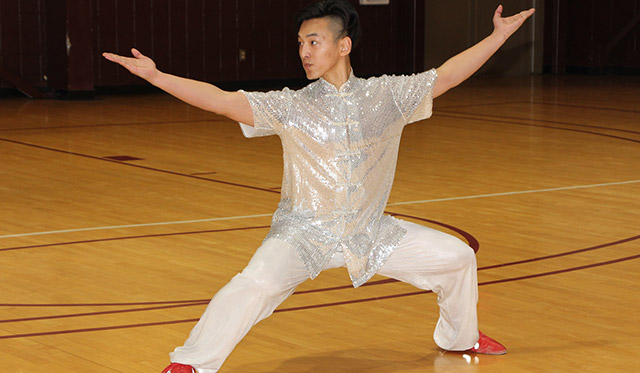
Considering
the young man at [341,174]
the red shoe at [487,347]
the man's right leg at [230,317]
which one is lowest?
the red shoe at [487,347]

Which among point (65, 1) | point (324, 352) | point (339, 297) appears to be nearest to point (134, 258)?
point (339, 297)

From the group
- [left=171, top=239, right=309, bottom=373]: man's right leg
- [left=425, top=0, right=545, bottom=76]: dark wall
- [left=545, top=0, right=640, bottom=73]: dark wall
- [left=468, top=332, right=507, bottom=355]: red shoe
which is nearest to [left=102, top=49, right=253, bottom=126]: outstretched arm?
[left=171, top=239, right=309, bottom=373]: man's right leg

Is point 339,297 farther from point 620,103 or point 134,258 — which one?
point 620,103

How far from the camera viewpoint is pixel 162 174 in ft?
24.1

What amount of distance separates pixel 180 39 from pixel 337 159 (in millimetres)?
11224

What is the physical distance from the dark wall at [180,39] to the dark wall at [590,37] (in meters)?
2.64

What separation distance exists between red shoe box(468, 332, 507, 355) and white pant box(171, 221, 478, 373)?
0.03 m

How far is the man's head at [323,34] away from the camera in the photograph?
3117 millimetres

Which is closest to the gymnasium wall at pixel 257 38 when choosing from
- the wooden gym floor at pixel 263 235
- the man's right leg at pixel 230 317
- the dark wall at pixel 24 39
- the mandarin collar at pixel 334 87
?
the dark wall at pixel 24 39

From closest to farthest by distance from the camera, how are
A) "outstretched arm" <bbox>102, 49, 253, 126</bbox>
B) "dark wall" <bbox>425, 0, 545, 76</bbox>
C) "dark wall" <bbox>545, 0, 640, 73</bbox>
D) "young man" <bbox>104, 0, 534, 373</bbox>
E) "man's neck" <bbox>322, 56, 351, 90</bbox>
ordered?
"outstretched arm" <bbox>102, 49, 253, 126</bbox>, "young man" <bbox>104, 0, 534, 373</bbox>, "man's neck" <bbox>322, 56, 351, 90</bbox>, "dark wall" <bbox>425, 0, 545, 76</bbox>, "dark wall" <bbox>545, 0, 640, 73</bbox>

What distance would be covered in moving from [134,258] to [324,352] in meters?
1.60

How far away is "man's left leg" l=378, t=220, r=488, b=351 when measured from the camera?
3.24m

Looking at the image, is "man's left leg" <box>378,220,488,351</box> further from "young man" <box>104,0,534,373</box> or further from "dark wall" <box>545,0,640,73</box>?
"dark wall" <box>545,0,640,73</box>

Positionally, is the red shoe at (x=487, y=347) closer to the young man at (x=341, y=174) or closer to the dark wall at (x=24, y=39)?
the young man at (x=341, y=174)
